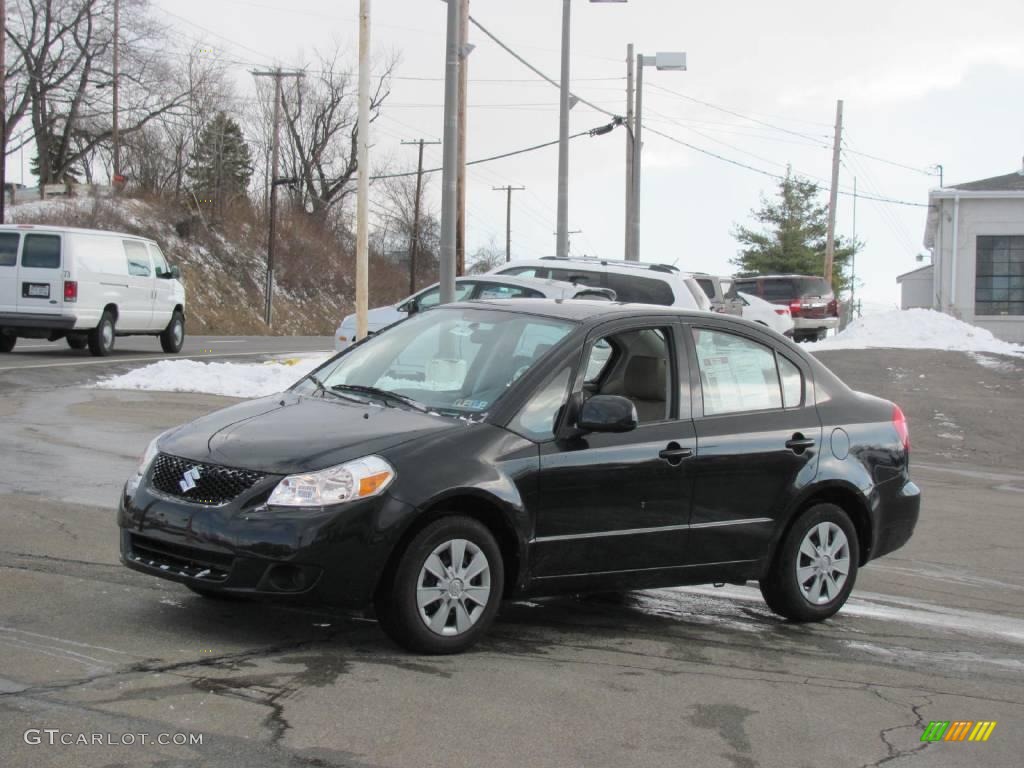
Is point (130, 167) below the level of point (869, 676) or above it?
above

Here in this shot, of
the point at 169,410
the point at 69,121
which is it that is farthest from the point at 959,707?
the point at 69,121

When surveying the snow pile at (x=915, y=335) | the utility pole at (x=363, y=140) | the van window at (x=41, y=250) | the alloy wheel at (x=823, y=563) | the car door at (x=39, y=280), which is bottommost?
the alloy wheel at (x=823, y=563)

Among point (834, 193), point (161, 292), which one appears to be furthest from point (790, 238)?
point (161, 292)

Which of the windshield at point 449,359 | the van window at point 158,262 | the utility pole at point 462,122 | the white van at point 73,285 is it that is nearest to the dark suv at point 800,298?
the utility pole at point 462,122

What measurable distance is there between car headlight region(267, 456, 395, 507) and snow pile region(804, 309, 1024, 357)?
21.8 m

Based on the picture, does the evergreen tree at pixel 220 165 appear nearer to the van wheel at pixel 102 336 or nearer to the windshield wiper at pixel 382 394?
the van wheel at pixel 102 336

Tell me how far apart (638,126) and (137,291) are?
1547 centimetres

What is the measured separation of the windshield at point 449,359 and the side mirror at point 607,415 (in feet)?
1.24

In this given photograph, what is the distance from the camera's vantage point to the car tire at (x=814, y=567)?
7.20 meters

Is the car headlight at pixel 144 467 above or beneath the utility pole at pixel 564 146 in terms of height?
beneath

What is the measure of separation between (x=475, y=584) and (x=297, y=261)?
62.2 m

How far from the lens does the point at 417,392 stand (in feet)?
21.6

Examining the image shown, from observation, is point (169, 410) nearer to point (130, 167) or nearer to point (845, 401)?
point (845, 401)

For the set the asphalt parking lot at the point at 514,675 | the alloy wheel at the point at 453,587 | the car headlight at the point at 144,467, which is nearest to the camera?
the asphalt parking lot at the point at 514,675
